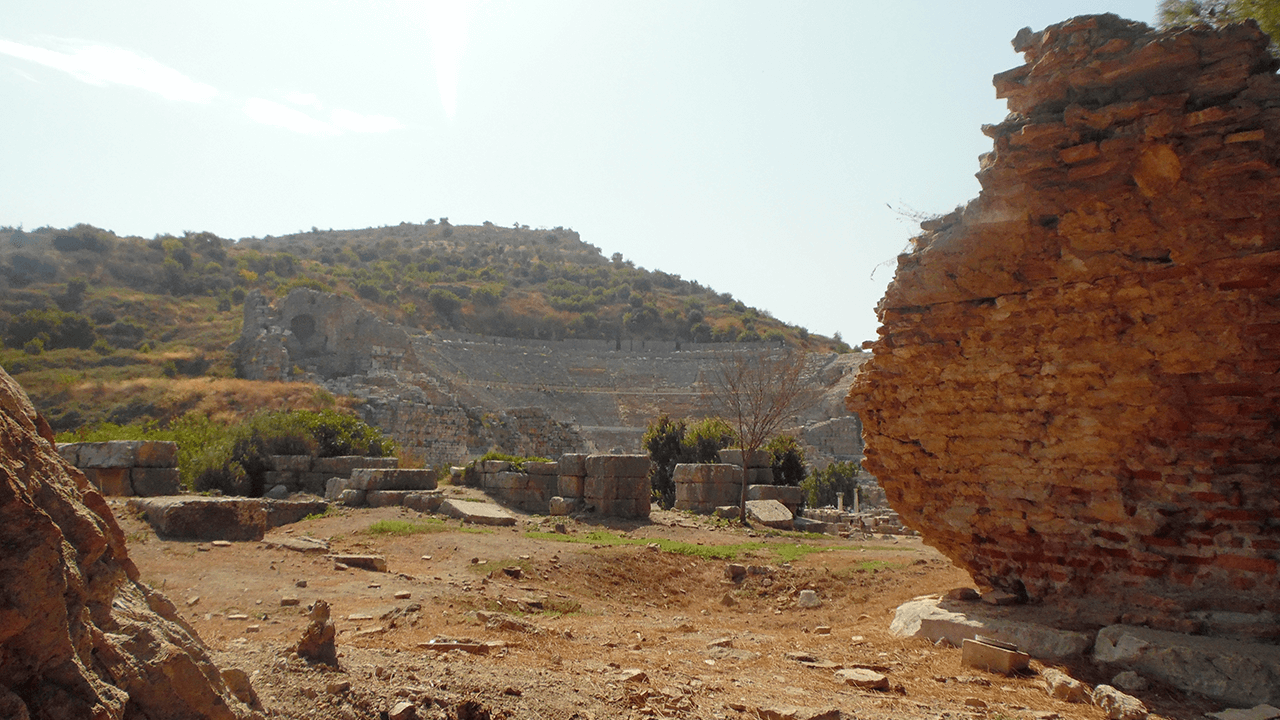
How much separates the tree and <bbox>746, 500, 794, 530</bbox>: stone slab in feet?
33.9

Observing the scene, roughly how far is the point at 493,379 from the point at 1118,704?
4373cm

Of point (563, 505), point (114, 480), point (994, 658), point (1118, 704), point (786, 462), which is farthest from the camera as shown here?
point (786, 462)

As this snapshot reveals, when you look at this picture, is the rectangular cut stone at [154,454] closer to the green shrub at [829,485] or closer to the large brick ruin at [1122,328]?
Result: the large brick ruin at [1122,328]

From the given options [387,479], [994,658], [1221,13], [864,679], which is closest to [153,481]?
[387,479]

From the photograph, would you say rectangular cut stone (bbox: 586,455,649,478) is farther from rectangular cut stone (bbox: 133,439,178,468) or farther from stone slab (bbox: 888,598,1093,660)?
stone slab (bbox: 888,598,1093,660)

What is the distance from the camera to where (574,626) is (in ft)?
20.8

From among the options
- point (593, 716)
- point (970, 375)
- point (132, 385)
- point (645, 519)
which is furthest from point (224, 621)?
point (132, 385)

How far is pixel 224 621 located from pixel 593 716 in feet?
11.1

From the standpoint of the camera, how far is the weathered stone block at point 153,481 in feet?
36.5

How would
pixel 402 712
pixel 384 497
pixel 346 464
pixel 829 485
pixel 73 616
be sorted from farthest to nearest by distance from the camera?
1. pixel 829 485
2. pixel 346 464
3. pixel 384 497
4. pixel 402 712
5. pixel 73 616

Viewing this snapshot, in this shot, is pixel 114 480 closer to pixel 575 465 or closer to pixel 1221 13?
pixel 575 465

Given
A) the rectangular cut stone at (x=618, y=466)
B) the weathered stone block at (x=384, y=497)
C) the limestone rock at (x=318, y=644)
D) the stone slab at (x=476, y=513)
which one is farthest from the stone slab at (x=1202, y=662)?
the weathered stone block at (x=384, y=497)

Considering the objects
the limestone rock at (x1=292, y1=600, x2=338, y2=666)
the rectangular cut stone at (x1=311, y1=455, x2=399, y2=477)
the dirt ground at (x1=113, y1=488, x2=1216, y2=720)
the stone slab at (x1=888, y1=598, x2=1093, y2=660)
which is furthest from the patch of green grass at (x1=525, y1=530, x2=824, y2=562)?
the limestone rock at (x1=292, y1=600, x2=338, y2=666)

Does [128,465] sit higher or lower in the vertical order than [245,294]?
lower
